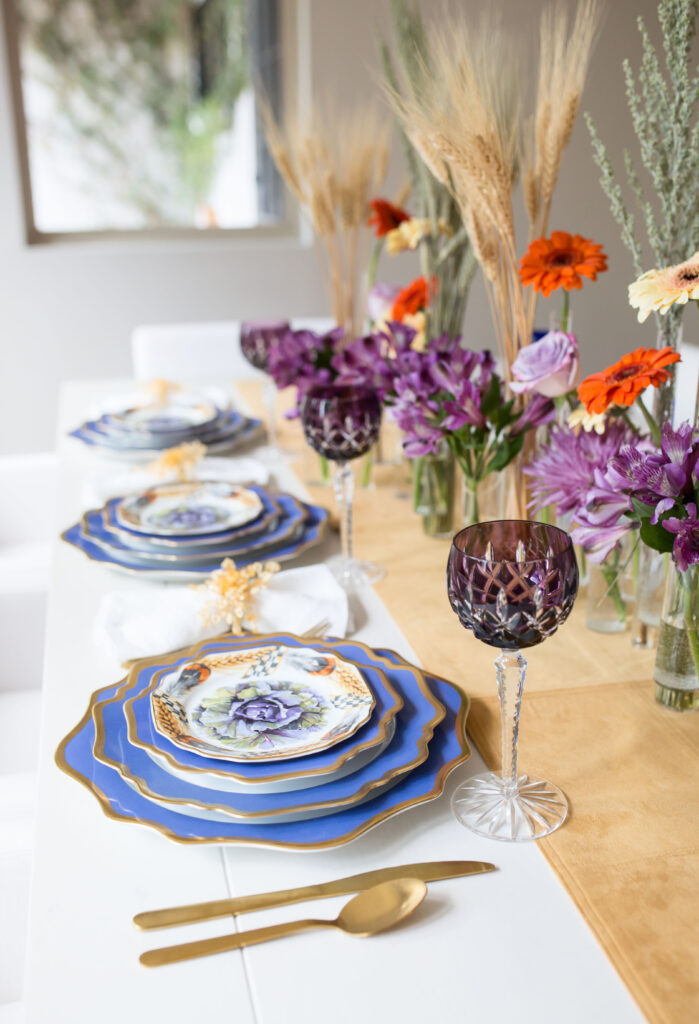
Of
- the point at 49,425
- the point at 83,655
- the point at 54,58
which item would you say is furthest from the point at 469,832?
the point at 54,58

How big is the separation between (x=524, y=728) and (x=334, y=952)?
0.33 m

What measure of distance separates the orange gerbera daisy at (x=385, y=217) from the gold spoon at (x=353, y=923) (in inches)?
48.6

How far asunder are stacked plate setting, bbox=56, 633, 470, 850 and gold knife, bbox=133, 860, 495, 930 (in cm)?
3

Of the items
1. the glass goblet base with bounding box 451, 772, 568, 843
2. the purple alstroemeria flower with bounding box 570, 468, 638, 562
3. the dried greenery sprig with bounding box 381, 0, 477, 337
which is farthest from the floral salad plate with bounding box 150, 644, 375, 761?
the dried greenery sprig with bounding box 381, 0, 477, 337

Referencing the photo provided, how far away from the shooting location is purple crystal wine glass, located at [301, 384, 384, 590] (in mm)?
1229

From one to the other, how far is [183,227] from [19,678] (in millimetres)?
2613

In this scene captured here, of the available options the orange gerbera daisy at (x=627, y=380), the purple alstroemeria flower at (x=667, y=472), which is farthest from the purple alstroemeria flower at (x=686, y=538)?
the orange gerbera daisy at (x=627, y=380)

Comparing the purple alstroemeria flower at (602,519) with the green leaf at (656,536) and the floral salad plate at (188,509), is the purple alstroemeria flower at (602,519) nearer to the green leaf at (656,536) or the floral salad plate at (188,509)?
the green leaf at (656,536)

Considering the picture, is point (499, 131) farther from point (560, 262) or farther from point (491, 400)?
point (491, 400)

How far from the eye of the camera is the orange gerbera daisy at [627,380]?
89cm

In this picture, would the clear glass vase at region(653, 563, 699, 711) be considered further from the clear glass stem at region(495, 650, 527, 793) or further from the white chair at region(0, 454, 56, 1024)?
the white chair at region(0, 454, 56, 1024)

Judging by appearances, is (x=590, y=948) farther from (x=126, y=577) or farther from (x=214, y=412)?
(x=214, y=412)

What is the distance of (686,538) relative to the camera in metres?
0.82

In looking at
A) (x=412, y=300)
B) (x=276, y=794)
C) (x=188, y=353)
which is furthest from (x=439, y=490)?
(x=188, y=353)
